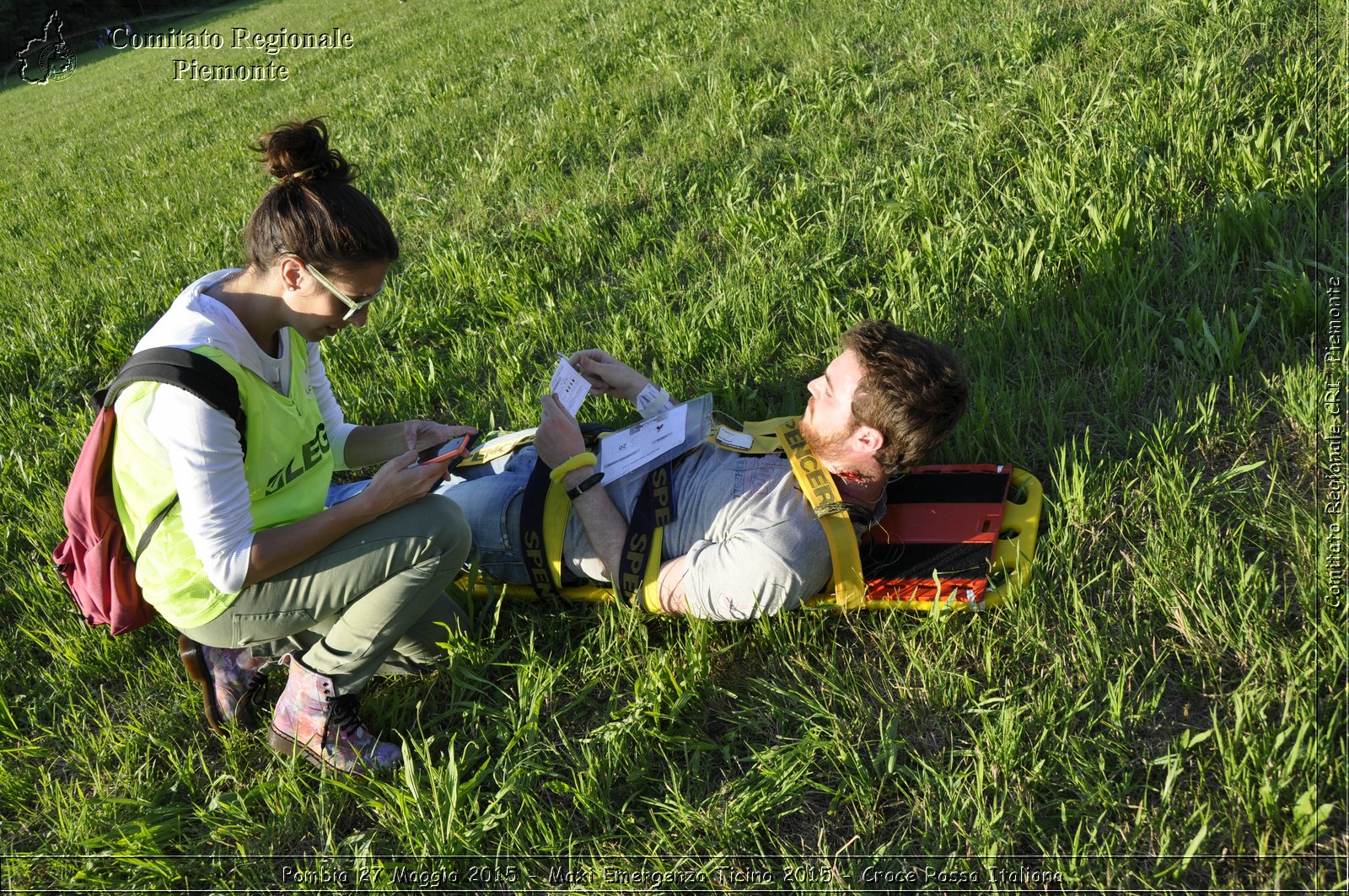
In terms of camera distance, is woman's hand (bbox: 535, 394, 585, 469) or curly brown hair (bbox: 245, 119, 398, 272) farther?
woman's hand (bbox: 535, 394, 585, 469)

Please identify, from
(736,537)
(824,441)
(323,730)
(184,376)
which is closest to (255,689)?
(323,730)

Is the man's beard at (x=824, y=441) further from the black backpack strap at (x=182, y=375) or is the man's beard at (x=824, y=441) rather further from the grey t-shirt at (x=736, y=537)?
the black backpack strap at (x=182, y=375)

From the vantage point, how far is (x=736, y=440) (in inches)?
140

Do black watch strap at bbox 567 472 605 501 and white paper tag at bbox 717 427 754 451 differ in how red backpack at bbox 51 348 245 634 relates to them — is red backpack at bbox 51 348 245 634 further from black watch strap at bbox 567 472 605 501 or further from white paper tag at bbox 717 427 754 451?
white paper tag at bbox 717 427 754 451

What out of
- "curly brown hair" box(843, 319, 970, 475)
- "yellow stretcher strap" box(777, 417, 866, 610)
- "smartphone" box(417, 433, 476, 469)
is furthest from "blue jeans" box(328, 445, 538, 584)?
"curly brown hair" box(843, 319, 970, 475)

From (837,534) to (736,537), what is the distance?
352mm

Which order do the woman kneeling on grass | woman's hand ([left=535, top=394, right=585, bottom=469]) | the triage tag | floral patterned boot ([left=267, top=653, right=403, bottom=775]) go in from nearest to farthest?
the woman kneeling on grass
floral patterned boot ([left=267, top=653, right=403, bottom=775])
woman's hand ([left=535, top=394, right=585, bottom=469])
the triage tag

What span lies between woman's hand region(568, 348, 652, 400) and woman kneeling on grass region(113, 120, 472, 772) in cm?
116

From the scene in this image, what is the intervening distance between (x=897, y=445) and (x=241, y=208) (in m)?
7.30

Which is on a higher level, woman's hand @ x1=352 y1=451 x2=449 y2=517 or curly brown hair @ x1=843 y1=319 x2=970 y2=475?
woman's hand @ x1=352 y1=451 x2=449 y2=517

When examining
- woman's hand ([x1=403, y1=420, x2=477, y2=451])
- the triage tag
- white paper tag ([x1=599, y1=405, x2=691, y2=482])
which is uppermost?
the triage tag

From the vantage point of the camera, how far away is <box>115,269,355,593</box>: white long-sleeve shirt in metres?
2.54

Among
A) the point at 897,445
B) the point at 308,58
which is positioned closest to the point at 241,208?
the point at 897,445

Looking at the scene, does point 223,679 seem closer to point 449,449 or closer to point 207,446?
point 207,446
